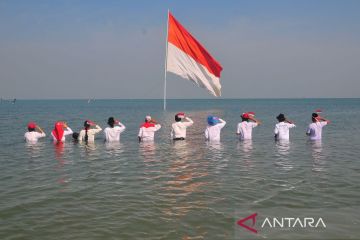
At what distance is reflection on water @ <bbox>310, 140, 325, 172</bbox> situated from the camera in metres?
11.6

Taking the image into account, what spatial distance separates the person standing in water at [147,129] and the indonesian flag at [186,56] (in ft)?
55.2

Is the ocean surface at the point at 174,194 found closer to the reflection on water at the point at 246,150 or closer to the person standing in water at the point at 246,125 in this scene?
the reflection on water at the point at 246,150

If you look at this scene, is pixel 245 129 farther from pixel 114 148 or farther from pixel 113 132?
pixel 113 132

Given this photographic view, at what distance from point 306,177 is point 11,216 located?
7.95 metres

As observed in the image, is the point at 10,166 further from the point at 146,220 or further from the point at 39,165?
the point at 146,220

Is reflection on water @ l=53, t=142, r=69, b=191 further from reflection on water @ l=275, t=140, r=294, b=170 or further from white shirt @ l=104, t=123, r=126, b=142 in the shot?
reflection on water @ l=275, t=140, r=294, b=170

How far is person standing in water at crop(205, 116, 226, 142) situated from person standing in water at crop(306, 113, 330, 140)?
4628mm

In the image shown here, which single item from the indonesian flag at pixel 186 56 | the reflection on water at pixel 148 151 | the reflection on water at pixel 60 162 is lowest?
the reflection on water at pixel 60 162

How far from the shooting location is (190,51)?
3503 centimetres

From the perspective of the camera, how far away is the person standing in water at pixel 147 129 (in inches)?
724

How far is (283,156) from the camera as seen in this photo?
1412 cm

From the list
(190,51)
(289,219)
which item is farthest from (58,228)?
(190,51)

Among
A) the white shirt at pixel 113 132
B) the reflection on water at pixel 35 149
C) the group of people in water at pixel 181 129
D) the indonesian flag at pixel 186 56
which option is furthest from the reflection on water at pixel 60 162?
the indonesian flag at pixel 186 56

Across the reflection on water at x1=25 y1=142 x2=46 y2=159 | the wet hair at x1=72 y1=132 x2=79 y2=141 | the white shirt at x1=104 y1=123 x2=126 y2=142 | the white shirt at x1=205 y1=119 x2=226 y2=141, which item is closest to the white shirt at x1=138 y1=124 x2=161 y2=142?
the white shirt at x1=104 y1=123 x2=126 y2=142
